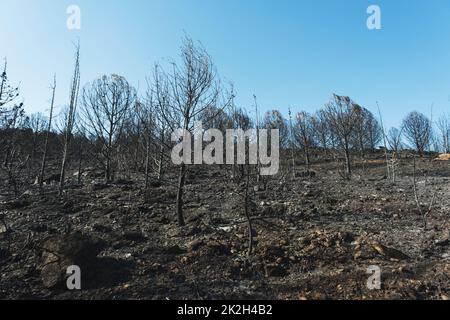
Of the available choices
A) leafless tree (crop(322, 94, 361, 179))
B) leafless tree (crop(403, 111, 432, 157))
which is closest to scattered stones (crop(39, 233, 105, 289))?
leafless tree (crop(322, 94, 361, 179))

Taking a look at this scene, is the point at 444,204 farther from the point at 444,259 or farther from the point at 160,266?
the point at 160,266

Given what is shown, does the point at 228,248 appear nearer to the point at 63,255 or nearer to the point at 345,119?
the point at 63,255

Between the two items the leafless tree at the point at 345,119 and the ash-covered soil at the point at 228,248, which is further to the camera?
the leafless tree at the point at 345,119

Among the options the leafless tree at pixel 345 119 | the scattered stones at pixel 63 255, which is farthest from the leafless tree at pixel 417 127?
the scattered stones at pixel 63 255

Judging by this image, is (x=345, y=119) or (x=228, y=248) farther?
(x=345, y=119)

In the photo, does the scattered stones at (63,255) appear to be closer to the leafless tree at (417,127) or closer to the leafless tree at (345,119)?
the leafless tree at (345,119)

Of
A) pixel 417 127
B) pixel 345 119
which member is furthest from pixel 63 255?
pixel 417 127

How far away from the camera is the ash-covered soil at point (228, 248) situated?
5383 millimetres

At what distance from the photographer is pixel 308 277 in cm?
569

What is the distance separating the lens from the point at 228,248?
7047 millimetres

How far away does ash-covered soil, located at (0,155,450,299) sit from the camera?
538 centimetres

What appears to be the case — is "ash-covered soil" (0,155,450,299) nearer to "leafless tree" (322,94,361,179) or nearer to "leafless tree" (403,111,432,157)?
"leafless tree" (322,94,361,179)
